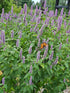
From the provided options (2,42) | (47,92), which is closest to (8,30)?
(2,42)

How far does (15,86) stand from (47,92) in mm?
775

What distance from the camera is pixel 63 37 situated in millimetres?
3072

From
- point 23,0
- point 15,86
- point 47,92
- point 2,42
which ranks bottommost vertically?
point 47,92

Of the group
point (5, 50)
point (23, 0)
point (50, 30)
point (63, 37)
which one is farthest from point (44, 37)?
point (23, 0)

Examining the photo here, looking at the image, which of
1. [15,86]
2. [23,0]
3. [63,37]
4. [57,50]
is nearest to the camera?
[57,50]

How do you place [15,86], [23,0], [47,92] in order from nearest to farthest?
[15,86], [47,92], [23,0]

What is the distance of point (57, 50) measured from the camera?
279cm

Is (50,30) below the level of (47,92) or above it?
above

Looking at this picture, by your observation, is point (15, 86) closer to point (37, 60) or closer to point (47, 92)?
point (47, 92)

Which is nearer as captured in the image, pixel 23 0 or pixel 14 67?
pixel 14 67

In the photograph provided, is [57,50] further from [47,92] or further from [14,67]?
[47,92]

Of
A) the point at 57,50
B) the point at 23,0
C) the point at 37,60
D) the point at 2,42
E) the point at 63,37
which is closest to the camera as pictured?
the point at 37,60

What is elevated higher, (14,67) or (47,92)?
(14,67)

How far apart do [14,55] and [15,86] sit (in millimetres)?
987
